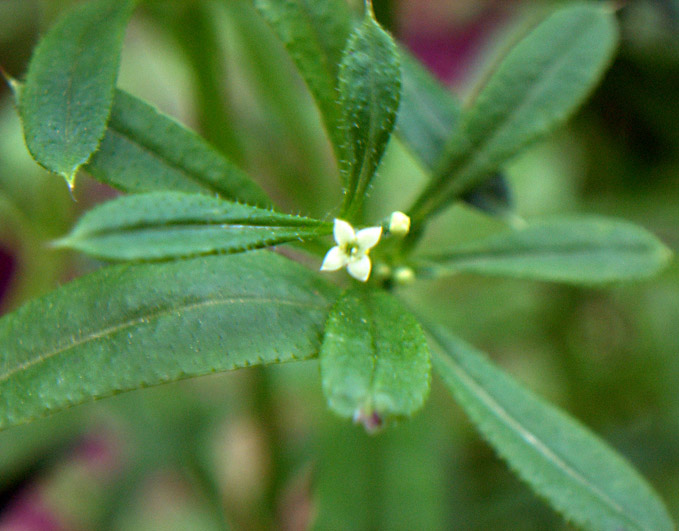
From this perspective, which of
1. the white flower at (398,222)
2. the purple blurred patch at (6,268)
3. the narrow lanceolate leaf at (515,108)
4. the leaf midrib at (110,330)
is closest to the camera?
the leaf midrib at (110,330)

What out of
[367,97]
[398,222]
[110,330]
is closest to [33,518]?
[110,330]

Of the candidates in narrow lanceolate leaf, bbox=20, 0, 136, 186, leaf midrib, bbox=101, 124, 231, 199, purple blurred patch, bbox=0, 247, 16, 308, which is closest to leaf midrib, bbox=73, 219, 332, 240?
narrow lanceolate leaf, bbox=20, 0, 136, 186

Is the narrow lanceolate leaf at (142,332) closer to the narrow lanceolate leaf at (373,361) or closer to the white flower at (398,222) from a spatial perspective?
the narrow lanceolate leaf at (373,361)

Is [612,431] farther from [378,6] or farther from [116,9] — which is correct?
[116,9]

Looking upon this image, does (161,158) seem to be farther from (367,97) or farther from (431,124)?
(431,124)

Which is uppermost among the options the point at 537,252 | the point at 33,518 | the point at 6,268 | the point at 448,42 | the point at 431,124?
the point at 431,124

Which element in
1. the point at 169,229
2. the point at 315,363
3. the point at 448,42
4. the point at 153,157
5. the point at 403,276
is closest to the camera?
the point at 169,229

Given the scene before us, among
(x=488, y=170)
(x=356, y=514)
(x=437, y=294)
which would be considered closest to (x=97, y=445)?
(x=356, y=514)

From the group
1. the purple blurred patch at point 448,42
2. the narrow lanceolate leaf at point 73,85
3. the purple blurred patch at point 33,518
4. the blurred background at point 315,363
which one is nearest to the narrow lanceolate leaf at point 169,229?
the narrow lanceolate leaf at point 73,85
